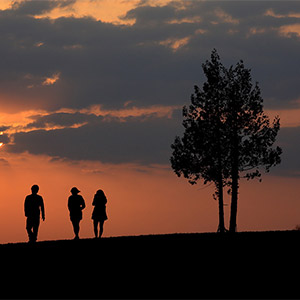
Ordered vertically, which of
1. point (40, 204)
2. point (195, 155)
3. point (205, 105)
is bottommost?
point (40, 204)

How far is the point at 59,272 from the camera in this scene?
20.0 meters

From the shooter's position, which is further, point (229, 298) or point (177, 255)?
point (177, 255)

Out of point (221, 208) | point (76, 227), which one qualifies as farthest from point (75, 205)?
point (221, 208)

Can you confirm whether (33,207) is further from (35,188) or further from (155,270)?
(155,270)

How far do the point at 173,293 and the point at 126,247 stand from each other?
1091 cm

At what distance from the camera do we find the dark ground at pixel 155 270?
16250mm

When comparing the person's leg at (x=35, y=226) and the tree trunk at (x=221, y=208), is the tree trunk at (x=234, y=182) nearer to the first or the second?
the tree trunk at (x=221, y=208)

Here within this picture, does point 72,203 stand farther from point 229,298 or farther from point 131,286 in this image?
point 229,298

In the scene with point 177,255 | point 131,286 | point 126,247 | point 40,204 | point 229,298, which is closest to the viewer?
point 229,298

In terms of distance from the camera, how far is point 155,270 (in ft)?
64.7

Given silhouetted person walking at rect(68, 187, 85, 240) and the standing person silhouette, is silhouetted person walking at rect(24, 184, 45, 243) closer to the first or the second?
silhouetted person walking at rect(68, 187, 85, 240)

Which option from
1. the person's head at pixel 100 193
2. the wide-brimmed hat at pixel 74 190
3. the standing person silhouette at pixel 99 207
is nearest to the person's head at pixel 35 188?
the wide-brimmed hat at pixel 74 190

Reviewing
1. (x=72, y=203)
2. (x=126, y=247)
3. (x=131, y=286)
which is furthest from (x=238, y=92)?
(x=131, y=286)

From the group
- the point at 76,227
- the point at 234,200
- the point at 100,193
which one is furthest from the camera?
the point at 234,200
